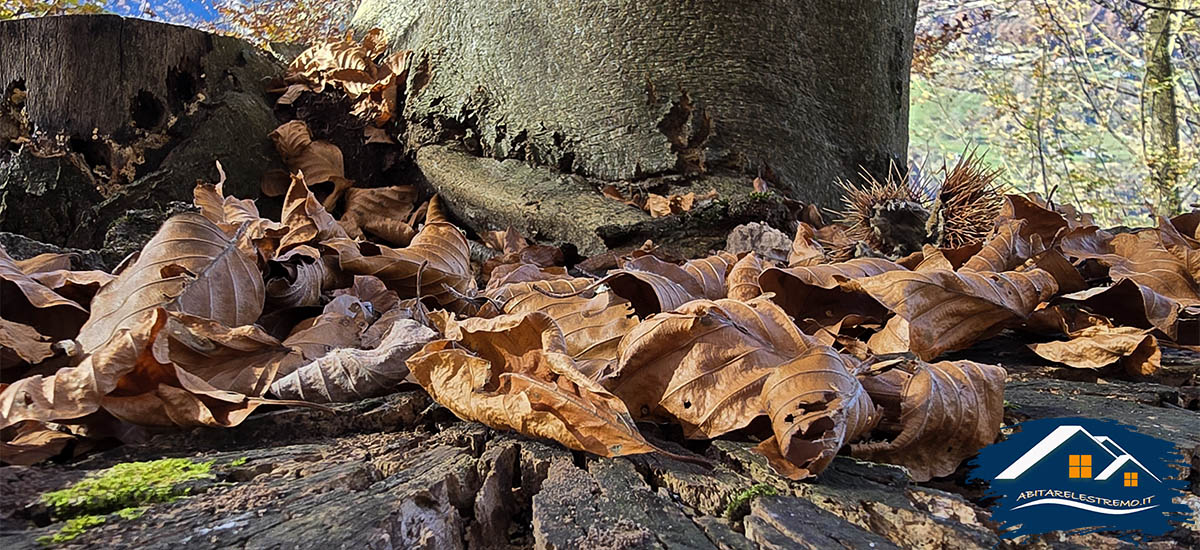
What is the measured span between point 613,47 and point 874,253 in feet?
3.98

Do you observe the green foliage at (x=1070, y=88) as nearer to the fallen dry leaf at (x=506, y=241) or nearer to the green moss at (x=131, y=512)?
the fallen dry leaf at (x=506, y=241)

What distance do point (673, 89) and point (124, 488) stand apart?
2.21 metres

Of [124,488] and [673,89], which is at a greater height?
[673,89]

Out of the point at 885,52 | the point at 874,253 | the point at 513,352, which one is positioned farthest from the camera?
the point at 885,52

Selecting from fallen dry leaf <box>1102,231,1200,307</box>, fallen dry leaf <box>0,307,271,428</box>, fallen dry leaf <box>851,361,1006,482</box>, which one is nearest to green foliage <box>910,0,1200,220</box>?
fallen dry leaf <box>1102,231,1200,307</box>

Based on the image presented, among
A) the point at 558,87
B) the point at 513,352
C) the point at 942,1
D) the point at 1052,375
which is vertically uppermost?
the point at 942,1

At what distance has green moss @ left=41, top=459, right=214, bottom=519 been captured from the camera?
0.72 meters

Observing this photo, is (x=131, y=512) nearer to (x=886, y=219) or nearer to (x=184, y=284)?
(x=184, y=284)

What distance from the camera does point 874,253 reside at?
6.47 feet

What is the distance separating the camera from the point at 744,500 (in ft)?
2.46

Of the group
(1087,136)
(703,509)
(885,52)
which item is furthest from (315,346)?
(1087,136)

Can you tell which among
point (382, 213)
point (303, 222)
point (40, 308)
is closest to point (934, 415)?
point (40, 308)

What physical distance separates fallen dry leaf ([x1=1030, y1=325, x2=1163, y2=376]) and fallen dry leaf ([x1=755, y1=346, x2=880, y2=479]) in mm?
590

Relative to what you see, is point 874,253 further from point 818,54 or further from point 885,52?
point 885,52
